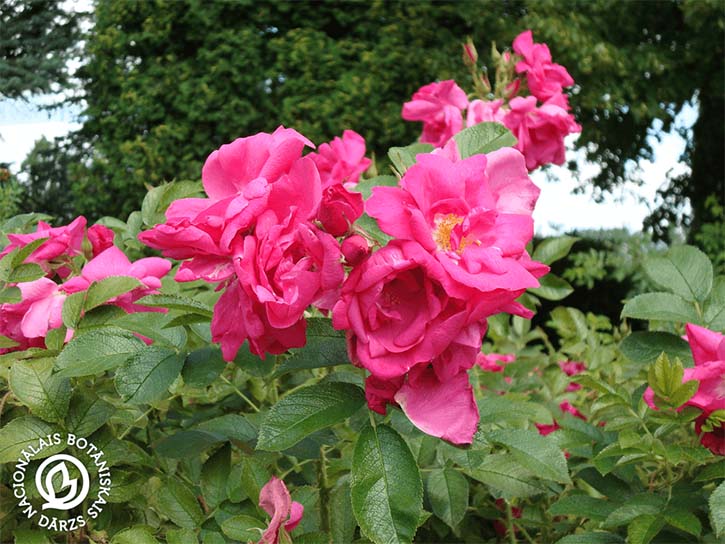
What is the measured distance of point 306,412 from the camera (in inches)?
24.3

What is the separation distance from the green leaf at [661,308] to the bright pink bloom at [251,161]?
1.43 feet

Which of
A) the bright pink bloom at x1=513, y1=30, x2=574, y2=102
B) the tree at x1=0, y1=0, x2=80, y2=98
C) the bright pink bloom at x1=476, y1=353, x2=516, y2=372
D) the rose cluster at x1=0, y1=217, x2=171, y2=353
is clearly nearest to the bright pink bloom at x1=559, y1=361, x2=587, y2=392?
the bright pink bloom at x1=476, y1=353, x2=516, y2=372

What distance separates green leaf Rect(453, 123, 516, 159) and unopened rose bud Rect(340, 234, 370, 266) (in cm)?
21

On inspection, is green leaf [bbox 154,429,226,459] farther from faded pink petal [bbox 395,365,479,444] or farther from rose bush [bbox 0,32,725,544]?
faded pink petal [bbox 395,365,479,444]

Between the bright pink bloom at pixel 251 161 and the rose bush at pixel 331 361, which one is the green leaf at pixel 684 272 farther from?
the bright pink bloom at pixel 251 161

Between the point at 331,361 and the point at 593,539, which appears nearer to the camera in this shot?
the point at 331,361

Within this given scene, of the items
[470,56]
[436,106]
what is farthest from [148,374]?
[470,56]

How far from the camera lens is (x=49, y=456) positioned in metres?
0.73

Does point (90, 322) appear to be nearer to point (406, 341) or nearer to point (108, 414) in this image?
point (108, 414)

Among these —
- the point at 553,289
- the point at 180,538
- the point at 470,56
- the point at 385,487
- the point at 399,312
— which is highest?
the point at 399,312

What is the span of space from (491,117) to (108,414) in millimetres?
832

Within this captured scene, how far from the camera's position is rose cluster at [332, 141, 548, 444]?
22.0 inches

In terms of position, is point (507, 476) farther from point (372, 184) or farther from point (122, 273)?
point (122, 273)

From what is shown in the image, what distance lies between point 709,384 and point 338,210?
1.49 ft
